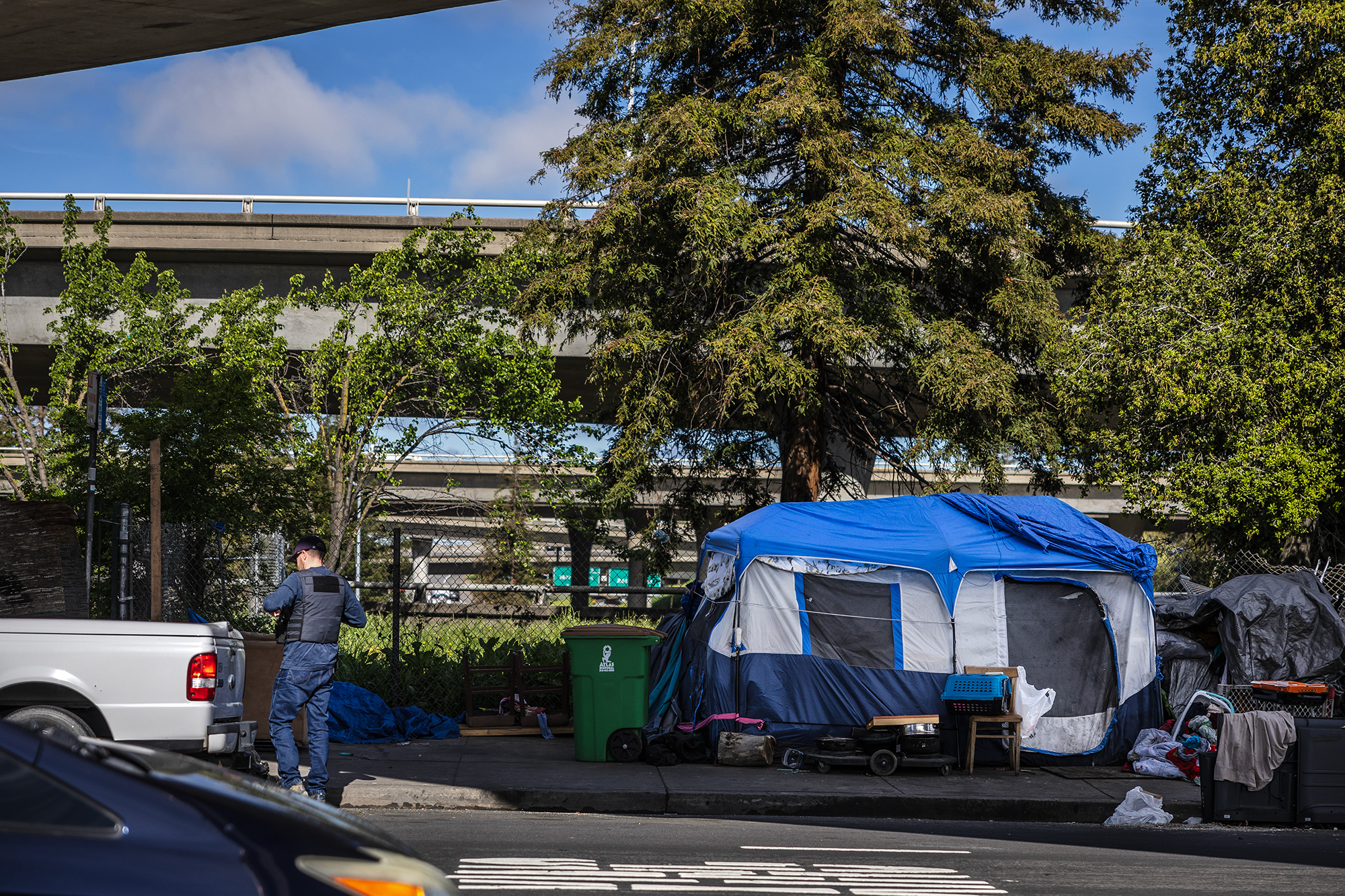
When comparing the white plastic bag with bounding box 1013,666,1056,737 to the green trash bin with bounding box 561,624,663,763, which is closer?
the green trash bin with bounding box 561,624,663,763

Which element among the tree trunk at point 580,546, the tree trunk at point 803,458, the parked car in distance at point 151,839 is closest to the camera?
the parked car in distance at point 151,839

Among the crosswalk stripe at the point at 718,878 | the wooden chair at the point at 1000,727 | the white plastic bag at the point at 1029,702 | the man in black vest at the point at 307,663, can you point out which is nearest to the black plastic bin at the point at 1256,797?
the wooden chair at the point at 1000,727

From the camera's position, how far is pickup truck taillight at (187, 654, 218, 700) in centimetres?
758

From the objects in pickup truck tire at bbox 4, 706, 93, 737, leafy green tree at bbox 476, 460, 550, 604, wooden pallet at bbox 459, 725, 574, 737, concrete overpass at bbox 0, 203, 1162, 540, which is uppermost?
concrete overpass at bbox 0, 203, 1162, 540

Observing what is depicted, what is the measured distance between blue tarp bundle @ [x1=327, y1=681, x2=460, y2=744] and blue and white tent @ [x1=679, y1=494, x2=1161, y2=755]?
2867 mm

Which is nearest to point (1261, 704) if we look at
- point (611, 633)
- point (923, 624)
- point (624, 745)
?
point (923, 624)

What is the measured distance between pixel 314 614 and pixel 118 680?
1385mm

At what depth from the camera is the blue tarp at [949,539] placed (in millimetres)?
11812

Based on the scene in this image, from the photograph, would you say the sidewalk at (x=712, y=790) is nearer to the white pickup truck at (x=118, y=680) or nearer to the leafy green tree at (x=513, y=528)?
the white pickup truck at (x=118, y=680)

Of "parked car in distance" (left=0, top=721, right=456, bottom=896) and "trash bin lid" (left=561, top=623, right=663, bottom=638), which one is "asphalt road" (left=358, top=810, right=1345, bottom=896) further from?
"parked car in distance" (left=0, top=721, right=456, bottom=896)

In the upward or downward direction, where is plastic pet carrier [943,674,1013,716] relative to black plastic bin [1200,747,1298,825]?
upward

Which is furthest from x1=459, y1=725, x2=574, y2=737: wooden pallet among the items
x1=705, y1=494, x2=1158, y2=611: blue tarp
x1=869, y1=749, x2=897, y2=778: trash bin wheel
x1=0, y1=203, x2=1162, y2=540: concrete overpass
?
x1=0, y1=203, x2=1162, y2=540: concrete overpass

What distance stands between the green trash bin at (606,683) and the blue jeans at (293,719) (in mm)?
3240

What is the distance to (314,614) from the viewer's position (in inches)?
328
